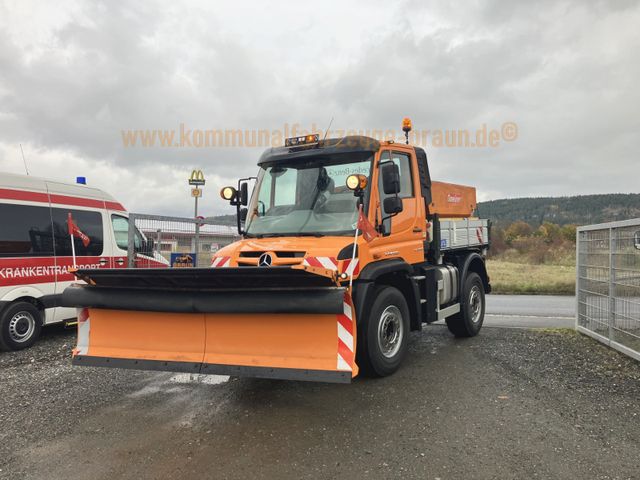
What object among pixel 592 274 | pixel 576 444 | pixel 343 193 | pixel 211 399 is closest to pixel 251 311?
pixel 211 399

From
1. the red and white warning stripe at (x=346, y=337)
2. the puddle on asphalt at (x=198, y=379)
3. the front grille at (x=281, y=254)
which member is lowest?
the puddle on asphalt at (x=198, y=379)

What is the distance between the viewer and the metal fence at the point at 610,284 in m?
5.87

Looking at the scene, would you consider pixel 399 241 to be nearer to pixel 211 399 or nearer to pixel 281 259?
pixel 281 259

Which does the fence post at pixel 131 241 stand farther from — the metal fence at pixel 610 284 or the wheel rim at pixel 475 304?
the metal fence at pixel 610 284

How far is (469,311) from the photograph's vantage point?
291 inches

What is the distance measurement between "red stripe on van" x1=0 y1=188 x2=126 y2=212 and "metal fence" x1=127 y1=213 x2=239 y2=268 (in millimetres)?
504

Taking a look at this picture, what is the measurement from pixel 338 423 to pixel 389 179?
255cm

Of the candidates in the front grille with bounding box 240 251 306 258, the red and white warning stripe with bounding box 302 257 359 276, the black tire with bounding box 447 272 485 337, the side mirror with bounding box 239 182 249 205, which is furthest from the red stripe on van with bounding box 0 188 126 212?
the black tire with bounding box 447 272 485 337

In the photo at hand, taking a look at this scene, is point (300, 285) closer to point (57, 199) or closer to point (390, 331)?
point (390, 331)

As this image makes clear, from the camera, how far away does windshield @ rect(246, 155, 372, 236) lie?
5102 millimetres

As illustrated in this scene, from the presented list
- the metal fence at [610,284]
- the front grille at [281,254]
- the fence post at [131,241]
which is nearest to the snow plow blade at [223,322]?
the front grille at [281,254]

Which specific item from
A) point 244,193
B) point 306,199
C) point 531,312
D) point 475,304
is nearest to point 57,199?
point 244,193

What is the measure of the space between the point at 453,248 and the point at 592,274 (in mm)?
2355

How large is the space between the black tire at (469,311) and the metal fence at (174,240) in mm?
4782
